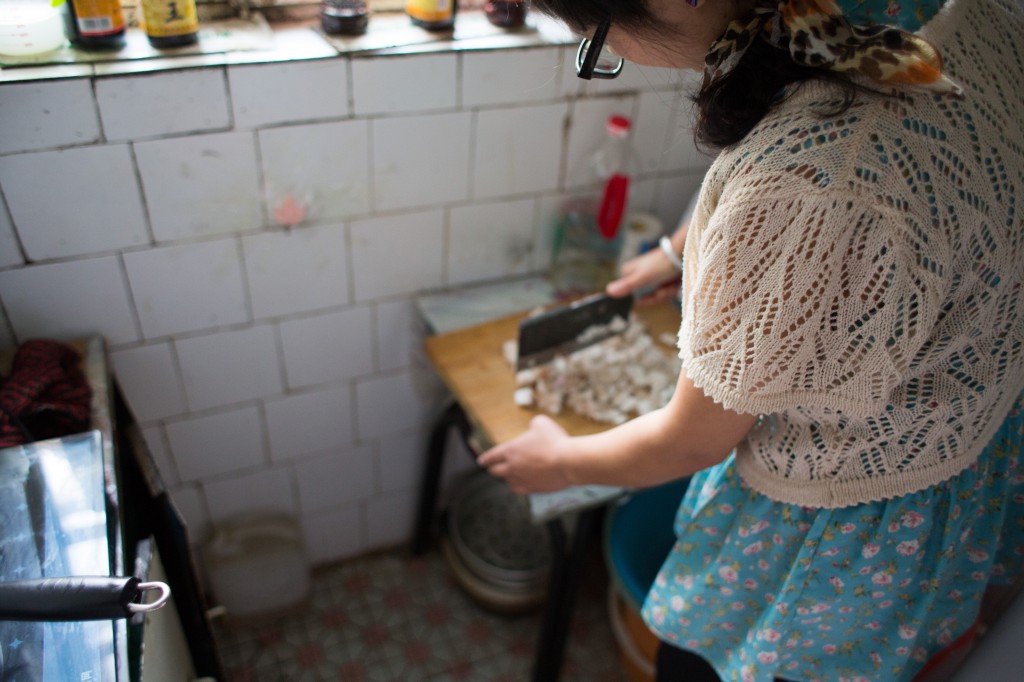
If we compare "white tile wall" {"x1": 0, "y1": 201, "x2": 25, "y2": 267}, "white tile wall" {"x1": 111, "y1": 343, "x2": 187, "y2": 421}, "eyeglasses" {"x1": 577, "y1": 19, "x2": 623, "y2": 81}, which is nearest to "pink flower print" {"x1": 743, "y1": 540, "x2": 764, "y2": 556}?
"eyeglasses" {"x1": 577, "y1": 19, "x2": 623, "y2": 81}

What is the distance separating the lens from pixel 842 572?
0.80 meters

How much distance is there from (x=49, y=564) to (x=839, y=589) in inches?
30.6

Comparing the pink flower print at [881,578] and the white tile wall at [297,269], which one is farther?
the white tile wall at [297,269]

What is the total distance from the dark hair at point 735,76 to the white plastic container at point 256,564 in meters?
1.14

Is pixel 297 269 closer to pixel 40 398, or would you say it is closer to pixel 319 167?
pixel 319 167

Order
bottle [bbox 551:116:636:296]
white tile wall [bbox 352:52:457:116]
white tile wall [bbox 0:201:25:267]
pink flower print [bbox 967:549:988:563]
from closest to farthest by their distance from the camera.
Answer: pink flower print [bbox 967:549:988:563] < white tile wall [bbox 0:201:25:267] < white tile wall [bbox 352:52:457:116] < bottle [bbox 551:116:636:296]

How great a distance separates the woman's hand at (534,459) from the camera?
93 centimetres

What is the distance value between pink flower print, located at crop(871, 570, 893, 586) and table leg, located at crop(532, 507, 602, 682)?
379 millimetres

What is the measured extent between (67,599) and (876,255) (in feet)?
2.15

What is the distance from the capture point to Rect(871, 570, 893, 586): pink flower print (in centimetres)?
78

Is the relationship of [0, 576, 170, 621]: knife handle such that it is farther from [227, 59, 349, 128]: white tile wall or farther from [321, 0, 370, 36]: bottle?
[321, 0, 370, 36]: bottle

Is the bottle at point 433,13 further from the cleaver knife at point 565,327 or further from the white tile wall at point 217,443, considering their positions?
the white tile wall at point 217,443

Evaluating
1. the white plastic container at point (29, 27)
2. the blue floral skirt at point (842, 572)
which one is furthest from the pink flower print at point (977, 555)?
the white plastic container at point (29, 27)

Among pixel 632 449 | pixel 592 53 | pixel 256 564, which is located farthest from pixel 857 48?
pixel 256 564
